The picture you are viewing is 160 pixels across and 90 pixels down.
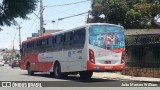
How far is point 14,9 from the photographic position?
5.77 m

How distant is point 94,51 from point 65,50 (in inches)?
128

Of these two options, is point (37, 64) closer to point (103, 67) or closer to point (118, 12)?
point (103, 67)

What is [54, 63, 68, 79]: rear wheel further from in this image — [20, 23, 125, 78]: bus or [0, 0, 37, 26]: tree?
[0, 0, 37, 26]: tree

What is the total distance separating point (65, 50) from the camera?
2275cm

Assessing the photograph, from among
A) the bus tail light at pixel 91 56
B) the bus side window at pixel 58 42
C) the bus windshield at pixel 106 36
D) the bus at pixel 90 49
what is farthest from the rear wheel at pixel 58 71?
the bus windshield at pixel 106 36

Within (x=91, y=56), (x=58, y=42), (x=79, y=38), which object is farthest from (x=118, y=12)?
(x=91, y=56)

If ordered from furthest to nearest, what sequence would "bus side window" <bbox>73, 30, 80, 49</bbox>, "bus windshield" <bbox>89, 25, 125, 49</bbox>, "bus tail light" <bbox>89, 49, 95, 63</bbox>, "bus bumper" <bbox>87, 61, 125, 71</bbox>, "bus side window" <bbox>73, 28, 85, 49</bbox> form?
1. "bus side window" <bbox>73, 30, 80, 49</bbox>
2. "bus side window" <bbox>73, 28, 85, 49</bbox>
3. "bus windshield" <bbox>89, 25, 125, 49</bbox>
4. "bus tail light" <bbox>89, 49, 95, 63</bbox>
5. "bus bumper" <bbox>87, 61, 125, 71</bbox>

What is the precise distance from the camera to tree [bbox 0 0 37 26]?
5.69m

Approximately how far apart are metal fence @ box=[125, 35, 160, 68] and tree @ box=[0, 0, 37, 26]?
60.5 feet

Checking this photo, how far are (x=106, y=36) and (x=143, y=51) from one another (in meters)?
5.80

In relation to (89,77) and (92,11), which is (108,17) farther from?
(89,77)

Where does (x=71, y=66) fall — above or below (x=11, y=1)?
below

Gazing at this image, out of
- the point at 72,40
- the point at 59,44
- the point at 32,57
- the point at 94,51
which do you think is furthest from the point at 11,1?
the point at 32,57

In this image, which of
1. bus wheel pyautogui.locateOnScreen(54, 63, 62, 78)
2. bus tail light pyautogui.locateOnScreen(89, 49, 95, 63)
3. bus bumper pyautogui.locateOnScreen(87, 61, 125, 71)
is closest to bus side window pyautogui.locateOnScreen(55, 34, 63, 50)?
bus wheel pyautogui.locateOnScreen(54, 63, 62, 78)
